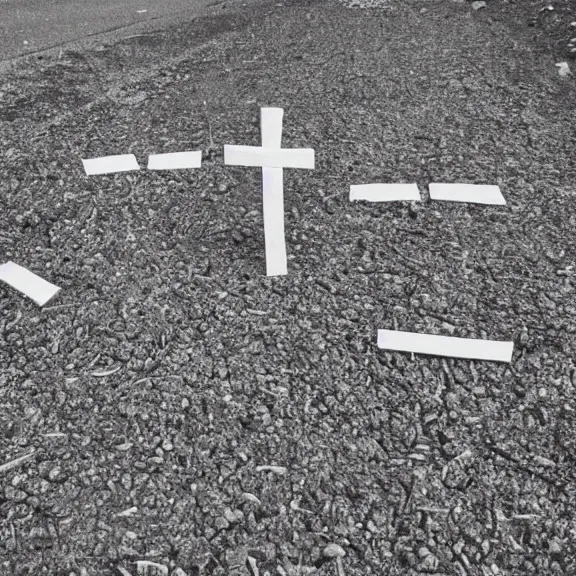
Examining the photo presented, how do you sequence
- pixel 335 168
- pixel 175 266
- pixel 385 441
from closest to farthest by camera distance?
pixel 385 441, pixel 175 266, pixel 335 168

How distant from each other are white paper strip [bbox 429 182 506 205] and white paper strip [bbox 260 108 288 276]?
0.68 metres

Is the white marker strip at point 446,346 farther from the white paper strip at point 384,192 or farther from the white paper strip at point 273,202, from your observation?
the white paper strip at point 384,192

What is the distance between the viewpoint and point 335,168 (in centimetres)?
285

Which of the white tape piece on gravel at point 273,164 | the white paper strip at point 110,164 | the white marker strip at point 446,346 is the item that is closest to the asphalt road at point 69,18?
the white paper strip at point 110,164

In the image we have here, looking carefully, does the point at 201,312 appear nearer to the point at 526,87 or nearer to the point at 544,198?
the point at 544,198

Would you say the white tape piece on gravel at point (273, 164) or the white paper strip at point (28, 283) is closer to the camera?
the white paper strip at point (28, 283)

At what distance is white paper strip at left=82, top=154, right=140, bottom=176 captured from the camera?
2.82 metres

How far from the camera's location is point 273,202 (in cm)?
263

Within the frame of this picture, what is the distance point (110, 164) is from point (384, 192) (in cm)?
128

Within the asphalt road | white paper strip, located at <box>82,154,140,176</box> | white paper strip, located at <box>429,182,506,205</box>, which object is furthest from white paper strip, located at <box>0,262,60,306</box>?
the asphalt road

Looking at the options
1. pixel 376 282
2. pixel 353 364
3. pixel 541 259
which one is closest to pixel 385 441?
pixel 353 364

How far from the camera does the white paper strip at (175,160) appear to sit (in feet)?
9.36

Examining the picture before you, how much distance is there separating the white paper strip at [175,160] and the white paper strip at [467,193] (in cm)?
110

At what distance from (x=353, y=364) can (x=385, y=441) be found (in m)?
0.30
